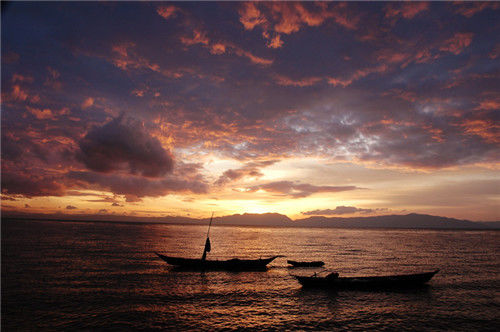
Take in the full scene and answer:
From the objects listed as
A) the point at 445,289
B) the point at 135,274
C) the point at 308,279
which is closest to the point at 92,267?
the point at 135,274

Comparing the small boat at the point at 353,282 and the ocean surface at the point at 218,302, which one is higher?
the small boat at the point at 353,282

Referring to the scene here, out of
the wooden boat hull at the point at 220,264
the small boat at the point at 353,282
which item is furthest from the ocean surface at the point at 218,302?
the wooden boat hull at the point at 220,264

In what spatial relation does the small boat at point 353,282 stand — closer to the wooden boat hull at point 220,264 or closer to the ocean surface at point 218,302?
the ocean surface at point 218,302

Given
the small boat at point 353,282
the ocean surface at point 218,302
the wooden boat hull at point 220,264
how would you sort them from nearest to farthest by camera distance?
the ocean surface at point 218,302, the small boat at point 353,282, the wooden boat hull at point 220,264

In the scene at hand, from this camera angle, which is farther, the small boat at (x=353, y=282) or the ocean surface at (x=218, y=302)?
the small boat at (x=353, y=282)

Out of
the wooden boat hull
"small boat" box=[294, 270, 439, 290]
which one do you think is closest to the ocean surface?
"small boat" box=[294, 270, 439, 290]

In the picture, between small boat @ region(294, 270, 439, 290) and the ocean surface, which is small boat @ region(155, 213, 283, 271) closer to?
the ocean surface

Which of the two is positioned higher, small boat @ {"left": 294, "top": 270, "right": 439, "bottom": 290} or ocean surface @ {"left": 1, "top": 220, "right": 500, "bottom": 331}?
small boat @ {"left": 294, "top": 270, "right": 439, "bottom": 290}

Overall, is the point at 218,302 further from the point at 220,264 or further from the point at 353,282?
the point at 353,282

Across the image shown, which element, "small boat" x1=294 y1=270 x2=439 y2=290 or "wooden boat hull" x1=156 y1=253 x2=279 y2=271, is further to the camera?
"wooden boat hull" x1=156 y1=253 x2=279 y2=271

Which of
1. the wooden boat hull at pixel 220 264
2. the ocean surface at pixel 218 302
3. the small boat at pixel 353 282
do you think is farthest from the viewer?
the wooden boat hull at pixel 220 264

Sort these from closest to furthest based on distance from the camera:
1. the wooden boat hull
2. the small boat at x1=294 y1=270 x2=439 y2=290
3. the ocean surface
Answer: the ocean surface, the small boat at x1=294 y1=270 x2=439 y2=290, the wooden boat hull

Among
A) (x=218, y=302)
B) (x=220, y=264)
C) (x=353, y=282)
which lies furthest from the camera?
(x=220, y=264)

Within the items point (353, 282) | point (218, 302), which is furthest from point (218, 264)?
point (353, 282)
